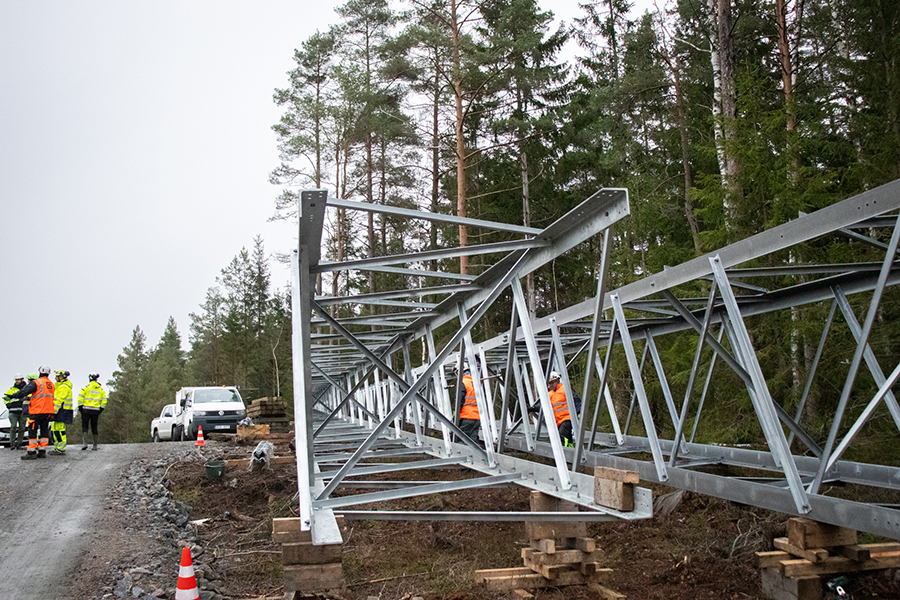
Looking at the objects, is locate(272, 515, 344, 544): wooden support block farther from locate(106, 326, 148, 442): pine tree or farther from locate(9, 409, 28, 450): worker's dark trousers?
locate(106, 326, 148, 442): pine tree

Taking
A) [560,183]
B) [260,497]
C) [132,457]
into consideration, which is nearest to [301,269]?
[260,497]

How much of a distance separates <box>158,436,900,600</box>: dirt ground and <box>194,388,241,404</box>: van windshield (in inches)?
454

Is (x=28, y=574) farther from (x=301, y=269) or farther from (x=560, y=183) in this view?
(x=560, y=183)

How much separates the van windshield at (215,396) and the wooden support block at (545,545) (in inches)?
693

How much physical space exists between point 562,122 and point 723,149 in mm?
12813

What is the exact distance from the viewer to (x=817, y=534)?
5.80 m

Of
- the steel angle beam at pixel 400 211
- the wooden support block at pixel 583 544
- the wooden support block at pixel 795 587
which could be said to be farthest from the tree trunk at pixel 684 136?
the steel angle beam at pixel 400 211

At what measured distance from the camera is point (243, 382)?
49.8 metres

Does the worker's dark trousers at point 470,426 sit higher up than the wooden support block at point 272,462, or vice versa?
the worker's dark trousers at point 470,426

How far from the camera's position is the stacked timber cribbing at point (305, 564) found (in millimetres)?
6176

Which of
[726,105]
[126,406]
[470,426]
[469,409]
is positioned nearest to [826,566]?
[469,409]

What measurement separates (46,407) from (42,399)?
192 millimetres

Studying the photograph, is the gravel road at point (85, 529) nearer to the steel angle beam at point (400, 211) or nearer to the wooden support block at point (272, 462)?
the wooden support block at point (272, 462)

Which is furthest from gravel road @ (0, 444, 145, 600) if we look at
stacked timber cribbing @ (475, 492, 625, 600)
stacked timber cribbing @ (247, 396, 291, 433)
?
stacked timber cribbing @ (247, 396, 291, 433)
